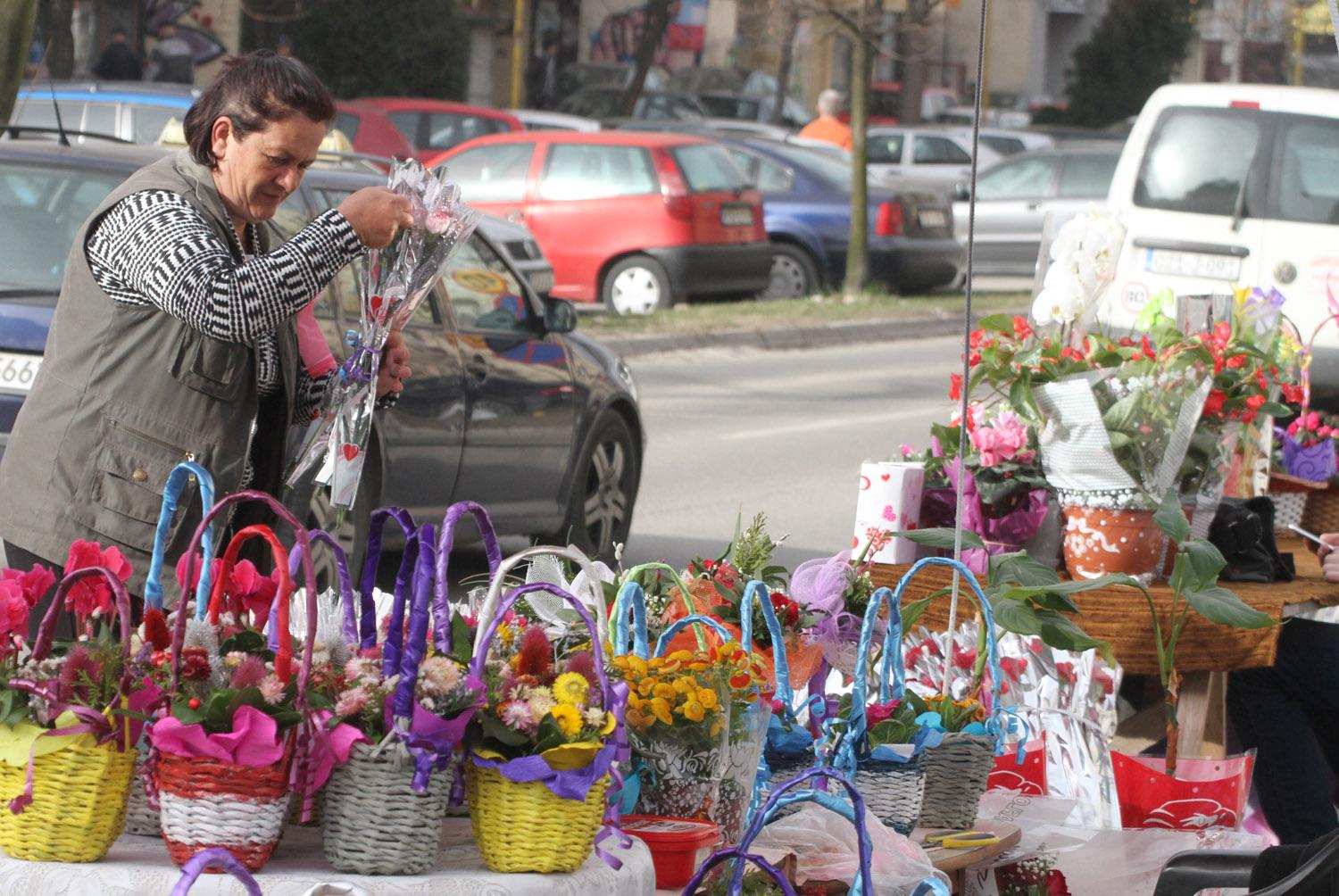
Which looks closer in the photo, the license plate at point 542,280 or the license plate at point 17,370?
the license plate at point 17,370

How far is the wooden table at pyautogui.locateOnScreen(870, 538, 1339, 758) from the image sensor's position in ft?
14.8

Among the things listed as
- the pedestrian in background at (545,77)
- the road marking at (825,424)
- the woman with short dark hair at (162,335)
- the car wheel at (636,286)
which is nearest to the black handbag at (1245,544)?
the woman with short dark hair at (162,335)

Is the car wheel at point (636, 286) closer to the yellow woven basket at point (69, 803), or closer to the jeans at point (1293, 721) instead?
the jeans at point (1293, 721)

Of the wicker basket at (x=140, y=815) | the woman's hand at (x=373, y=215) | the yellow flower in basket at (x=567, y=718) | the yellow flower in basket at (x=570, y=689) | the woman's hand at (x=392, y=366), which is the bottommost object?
the wicker basket at (x=140, y=815)

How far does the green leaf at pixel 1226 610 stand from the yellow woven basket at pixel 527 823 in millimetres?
1948

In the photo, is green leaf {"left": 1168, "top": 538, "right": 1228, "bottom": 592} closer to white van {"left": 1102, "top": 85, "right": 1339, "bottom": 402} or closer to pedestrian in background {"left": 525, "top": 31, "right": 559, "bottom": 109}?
white van {"left": 1102, "top": 85, "right": 1339, "bottom": 402}

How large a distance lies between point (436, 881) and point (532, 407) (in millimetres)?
5383

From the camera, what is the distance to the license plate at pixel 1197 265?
11.4 m

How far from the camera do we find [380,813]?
98.1 inches

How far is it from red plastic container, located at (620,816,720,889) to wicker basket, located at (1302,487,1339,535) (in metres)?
3.36

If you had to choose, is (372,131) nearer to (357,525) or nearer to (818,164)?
(818,164)

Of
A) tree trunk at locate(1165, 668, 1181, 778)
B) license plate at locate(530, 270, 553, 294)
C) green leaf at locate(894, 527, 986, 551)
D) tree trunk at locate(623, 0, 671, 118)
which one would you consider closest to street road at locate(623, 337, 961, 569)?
license plate at locate(530, 270, 553, 294)

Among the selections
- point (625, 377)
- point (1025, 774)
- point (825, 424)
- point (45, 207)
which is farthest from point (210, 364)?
point (825, 424)

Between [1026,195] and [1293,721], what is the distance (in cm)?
1698
